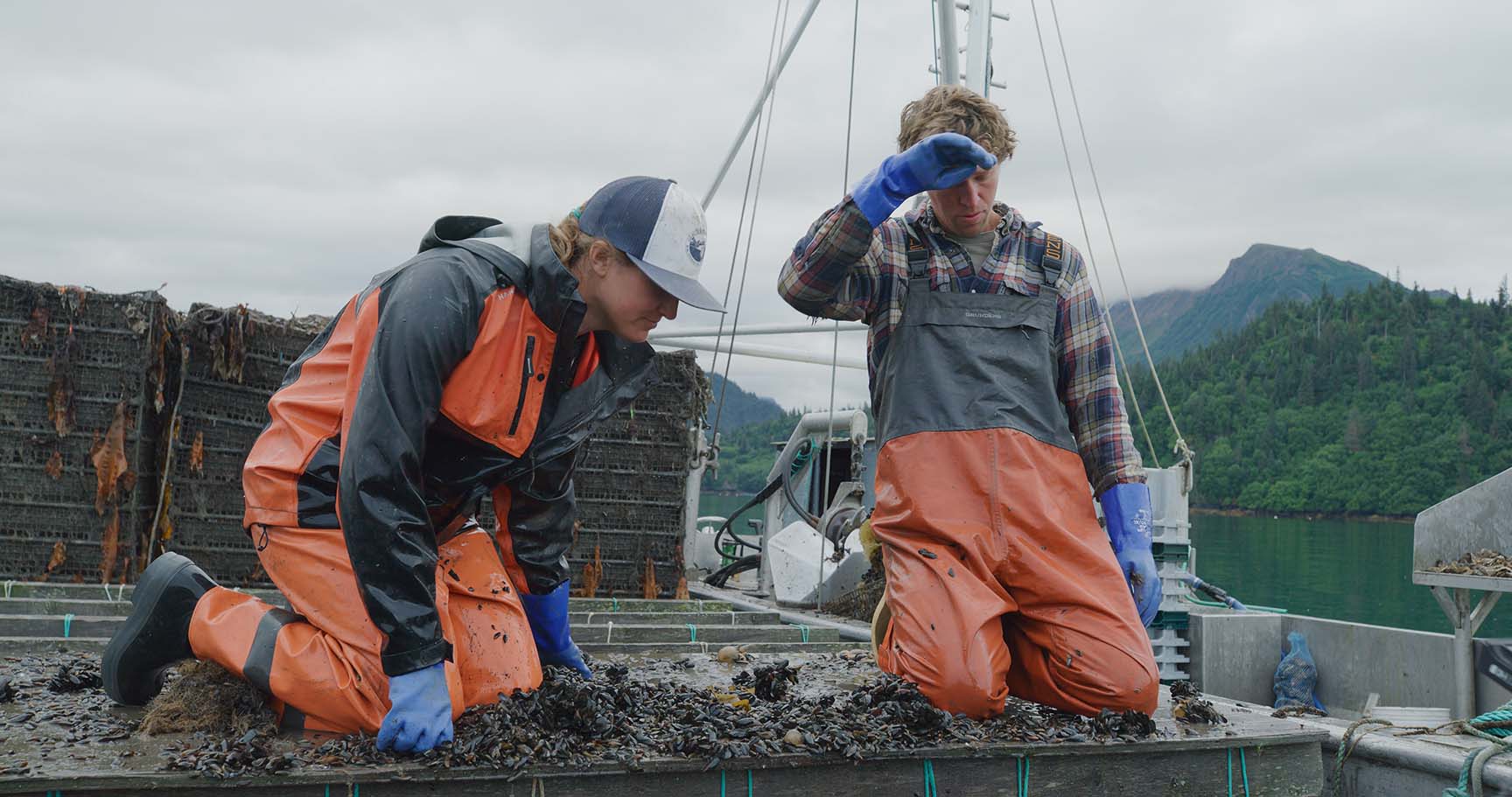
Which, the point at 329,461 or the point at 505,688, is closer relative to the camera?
the point at 329,461

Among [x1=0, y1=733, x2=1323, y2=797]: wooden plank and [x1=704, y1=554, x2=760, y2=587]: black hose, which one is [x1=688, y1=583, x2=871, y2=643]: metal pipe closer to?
[x1=704, y1=554, x2=760, y2=587]: black hose

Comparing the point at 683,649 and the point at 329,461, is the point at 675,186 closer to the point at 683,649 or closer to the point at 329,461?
the point at 329,461

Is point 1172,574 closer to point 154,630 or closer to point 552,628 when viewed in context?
point 552,628

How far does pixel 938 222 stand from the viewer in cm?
341

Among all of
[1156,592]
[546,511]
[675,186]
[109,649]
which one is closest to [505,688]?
[546,511]

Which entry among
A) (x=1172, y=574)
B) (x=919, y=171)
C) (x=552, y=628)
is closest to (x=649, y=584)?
(x=552, y=628)

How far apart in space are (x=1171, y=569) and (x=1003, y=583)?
167 inches

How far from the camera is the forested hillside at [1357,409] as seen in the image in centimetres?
7050

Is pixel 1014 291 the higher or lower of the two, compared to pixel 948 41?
lower

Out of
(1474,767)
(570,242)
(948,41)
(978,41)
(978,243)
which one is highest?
(978,41)

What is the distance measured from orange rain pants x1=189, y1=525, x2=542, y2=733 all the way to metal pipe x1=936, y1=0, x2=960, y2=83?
20.5 feet

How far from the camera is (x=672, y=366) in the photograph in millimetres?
6453

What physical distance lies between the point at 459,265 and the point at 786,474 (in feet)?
20.8

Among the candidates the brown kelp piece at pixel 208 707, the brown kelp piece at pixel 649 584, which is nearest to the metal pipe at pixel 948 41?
the brown kelp piece at pixel 649 584
